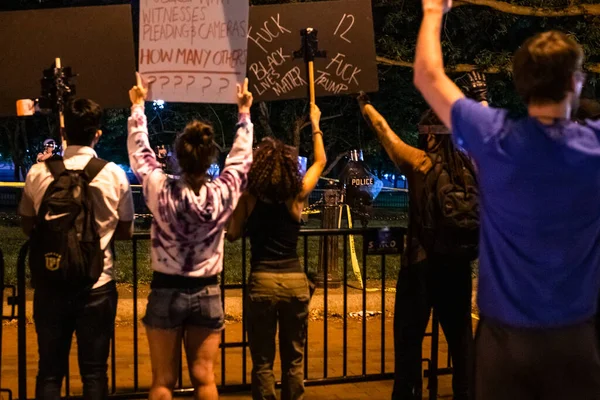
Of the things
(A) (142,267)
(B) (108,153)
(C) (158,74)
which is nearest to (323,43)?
(C) (158,74)

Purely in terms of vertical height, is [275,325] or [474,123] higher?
[474,123]

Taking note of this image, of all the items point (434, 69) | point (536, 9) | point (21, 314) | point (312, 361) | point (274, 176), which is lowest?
point (312, 361)

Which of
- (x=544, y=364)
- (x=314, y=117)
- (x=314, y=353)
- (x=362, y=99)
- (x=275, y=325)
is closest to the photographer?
(x=544, y=364)

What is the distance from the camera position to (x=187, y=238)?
4.23 meters

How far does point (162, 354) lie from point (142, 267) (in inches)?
326

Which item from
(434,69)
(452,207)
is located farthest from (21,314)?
(434,69)

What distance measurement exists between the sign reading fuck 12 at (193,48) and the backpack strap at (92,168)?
0.95 m

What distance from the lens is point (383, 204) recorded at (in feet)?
116

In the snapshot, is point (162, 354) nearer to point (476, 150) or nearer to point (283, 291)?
point (283, 291)

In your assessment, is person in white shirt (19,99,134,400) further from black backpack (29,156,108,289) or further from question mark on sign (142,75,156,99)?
question mark on sign (142,75,156,99)

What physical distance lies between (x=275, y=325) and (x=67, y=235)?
4.15ft

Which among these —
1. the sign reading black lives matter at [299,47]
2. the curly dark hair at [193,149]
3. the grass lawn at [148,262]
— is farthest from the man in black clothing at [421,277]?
Result: the grass lawn at [148,262]

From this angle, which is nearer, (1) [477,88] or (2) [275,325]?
(2) [275,325]

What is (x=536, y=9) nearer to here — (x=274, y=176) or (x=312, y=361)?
(x=312, y=361)
